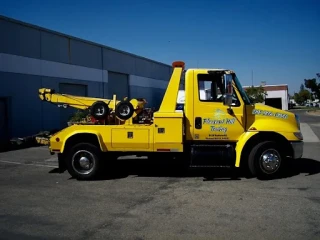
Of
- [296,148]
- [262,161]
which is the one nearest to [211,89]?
[262,161]

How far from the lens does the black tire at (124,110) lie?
820 cm

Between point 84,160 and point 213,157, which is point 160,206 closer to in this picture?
point 213,157

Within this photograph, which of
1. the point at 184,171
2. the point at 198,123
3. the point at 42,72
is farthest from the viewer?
the point at 42,72

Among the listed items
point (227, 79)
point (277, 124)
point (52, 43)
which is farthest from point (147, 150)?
point (52, 43)

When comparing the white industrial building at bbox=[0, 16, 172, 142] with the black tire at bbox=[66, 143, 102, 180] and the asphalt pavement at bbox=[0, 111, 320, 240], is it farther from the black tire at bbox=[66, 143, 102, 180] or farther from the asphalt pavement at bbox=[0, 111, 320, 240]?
the black tire at bbox=[66, 143, 102, 180]

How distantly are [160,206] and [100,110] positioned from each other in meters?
3.26

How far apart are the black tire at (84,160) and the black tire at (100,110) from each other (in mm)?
737

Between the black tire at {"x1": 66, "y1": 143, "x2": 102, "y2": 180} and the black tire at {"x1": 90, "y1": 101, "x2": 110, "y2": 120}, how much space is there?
737 millimetres

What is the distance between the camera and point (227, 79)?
297 inches

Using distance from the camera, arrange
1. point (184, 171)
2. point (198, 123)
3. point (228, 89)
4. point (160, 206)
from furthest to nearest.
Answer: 1. point (184, 171)
2. point (198, 123)
3. point (228, 89)
4. point (160, 206)

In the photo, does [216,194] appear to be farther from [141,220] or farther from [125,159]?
[125,159]

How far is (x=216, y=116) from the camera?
7.94m

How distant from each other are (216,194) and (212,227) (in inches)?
73.5

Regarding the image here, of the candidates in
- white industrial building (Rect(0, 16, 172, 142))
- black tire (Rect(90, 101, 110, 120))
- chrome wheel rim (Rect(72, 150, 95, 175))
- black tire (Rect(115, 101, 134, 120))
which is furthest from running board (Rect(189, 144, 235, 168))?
white industrial building (Rect(0, 16, 172, 142))
